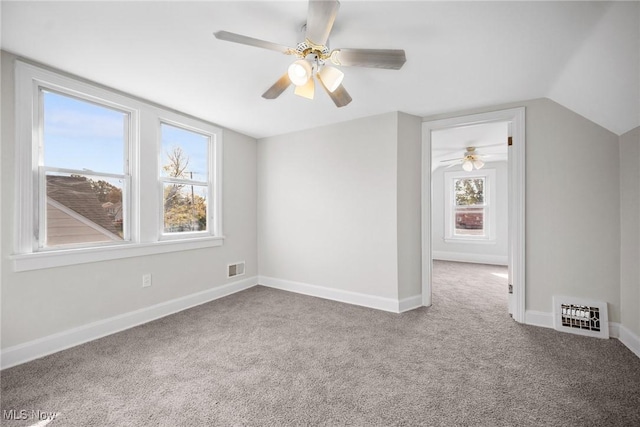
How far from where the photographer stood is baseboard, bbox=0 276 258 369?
2.05 m

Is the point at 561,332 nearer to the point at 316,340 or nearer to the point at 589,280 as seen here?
the point at 589,280

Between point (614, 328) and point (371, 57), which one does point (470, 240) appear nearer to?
point (614, 328)

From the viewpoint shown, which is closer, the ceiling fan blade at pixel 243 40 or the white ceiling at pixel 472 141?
the ceiling fan blade at pixel 243 40

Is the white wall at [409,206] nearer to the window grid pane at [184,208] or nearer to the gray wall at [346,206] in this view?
the gray wall at [346,206]

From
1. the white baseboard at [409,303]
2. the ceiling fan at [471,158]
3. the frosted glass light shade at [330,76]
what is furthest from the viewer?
the ceiling fan at [471,158]

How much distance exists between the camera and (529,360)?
2123mm

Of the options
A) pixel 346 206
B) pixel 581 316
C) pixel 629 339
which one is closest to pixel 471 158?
pixel 346 206

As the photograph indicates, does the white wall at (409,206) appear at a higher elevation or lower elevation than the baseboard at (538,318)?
higher

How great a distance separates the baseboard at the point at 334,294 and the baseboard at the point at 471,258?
390 centimetres

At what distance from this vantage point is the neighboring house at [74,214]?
2312 millimetres

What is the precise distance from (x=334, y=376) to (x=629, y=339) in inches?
98.7

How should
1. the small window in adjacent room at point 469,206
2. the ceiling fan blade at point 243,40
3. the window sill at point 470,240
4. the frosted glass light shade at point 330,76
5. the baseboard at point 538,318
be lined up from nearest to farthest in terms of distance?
the ceiling fan blade at point 243,40 < the frosted glass light shade at point 330,76 < the baseboard at point 538,318 < the window sill at point 470,240 < the small window in adjacent room at point 469,206

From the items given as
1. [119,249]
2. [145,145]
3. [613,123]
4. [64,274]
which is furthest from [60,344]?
[613,123]

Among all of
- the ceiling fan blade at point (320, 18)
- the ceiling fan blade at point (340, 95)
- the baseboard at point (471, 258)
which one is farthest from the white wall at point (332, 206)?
the baseboard at point (471, 258)
